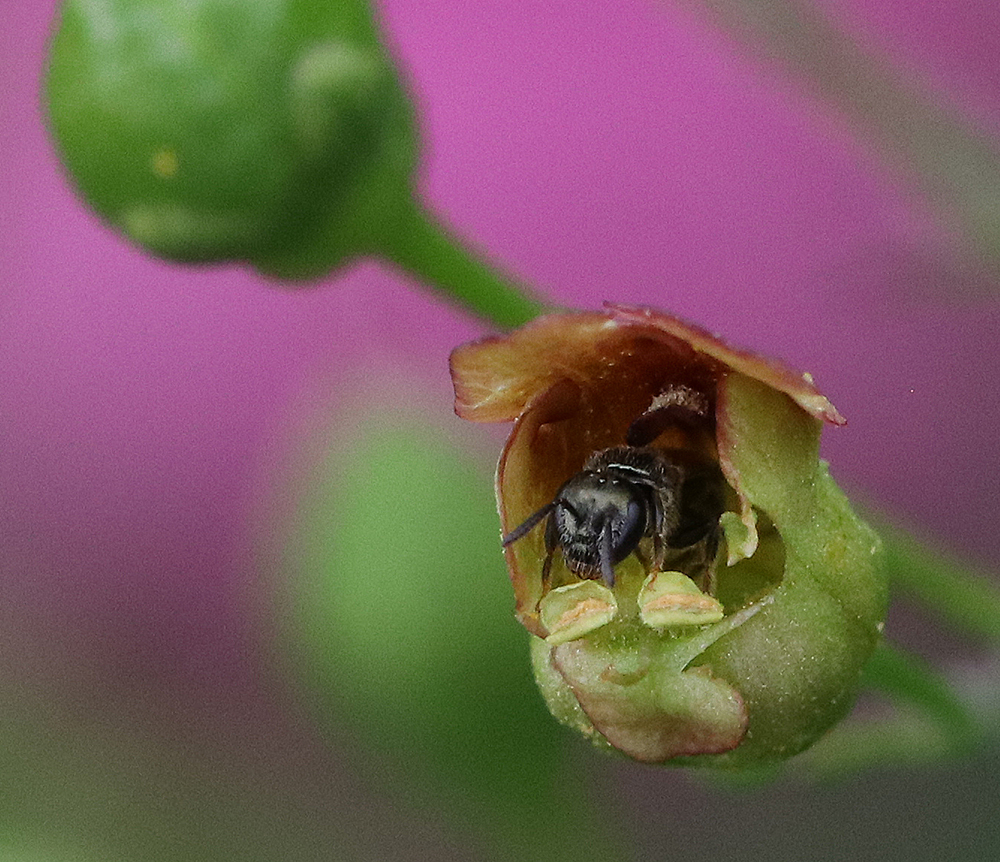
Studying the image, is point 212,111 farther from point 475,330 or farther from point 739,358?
point 475,330

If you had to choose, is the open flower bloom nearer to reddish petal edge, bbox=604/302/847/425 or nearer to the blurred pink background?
reddish petal edge, bbox=604/302/847/425

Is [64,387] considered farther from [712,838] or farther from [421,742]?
[421,742]

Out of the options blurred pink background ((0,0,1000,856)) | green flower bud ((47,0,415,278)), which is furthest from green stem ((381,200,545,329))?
blurred pink background ((0,0,1000,856))

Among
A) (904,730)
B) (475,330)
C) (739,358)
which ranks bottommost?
(475,330)

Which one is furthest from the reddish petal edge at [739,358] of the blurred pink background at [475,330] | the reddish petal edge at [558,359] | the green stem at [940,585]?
the blurred pink background at [475,330]

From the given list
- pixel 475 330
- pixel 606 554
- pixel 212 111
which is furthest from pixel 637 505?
pixel 475 330

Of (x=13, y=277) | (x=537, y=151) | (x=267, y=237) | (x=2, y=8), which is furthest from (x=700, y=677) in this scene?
(x=2, y=8)

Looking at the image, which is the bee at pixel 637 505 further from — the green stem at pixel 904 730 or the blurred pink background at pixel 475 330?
the blurred pink background at pixel 475 330
